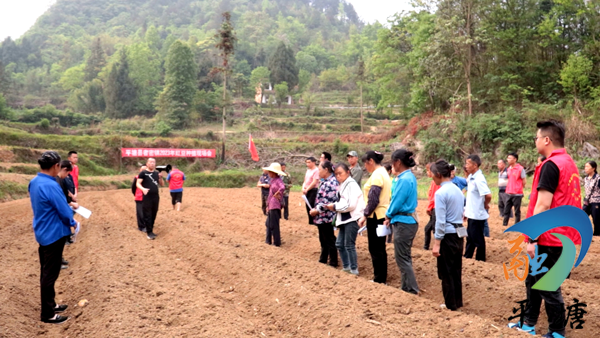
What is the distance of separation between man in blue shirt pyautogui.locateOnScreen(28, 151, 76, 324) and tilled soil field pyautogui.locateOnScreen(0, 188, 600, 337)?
31cm

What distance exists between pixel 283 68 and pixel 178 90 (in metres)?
23.6

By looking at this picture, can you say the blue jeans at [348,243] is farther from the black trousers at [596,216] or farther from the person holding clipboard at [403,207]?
the black trousers at [596,216]

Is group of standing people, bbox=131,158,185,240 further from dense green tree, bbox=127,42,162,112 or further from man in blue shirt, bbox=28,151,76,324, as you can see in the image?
dense green tree, bbox=127,42,162,112

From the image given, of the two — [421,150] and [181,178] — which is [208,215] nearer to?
[181,178]

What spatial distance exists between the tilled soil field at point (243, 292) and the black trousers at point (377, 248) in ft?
0.99

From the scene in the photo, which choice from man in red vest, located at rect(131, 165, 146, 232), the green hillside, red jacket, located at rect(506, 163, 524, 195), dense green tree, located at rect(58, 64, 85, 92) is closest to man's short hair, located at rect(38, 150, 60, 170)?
man in red vest, located at rect(131, 165, 146, 232)

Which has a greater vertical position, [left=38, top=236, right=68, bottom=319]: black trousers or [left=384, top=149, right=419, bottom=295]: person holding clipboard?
[left=384, top=149, right=419, bottom=295]: person holding clipboard

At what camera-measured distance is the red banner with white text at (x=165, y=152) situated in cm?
2906

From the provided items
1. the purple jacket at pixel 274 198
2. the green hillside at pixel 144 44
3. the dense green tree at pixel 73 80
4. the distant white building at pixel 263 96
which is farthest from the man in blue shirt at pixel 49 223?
the dense green tree at pixel 73 80

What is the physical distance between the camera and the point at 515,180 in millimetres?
9914

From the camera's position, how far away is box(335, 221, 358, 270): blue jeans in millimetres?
6547

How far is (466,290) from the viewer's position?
18.8 feet

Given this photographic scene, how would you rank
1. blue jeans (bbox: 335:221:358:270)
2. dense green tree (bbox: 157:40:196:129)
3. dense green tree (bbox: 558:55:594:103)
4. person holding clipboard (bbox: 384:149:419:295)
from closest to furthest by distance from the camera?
1. person holding clipboard (bbox: 384:149:419:295)
2. blue jeans (bbox: 335:221:358:270)
3. dense green tree (bbox: 558:55:594:103)
4. dense green tree (bbox: 157:40:196:129)

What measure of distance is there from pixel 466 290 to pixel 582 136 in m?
19.8
